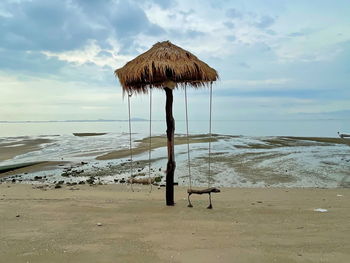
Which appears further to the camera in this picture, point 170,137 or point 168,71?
point 170,137

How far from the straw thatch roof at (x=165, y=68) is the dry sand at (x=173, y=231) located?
2824 mm

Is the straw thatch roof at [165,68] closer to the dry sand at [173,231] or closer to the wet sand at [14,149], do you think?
the dry sand at [173,231]

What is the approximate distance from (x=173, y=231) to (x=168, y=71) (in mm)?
3302

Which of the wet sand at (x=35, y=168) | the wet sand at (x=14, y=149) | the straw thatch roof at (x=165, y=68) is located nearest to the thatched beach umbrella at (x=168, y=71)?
the straw thatch roof at (x=165, y=68)

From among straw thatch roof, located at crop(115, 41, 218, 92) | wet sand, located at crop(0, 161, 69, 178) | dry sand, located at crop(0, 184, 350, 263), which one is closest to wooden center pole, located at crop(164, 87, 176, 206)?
straw thatch roof, located at crop(115, 41, 218, 92)

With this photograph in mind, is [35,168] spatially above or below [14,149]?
above

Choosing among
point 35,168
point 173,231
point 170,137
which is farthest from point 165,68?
point 35,168

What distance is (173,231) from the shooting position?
17.5 ft

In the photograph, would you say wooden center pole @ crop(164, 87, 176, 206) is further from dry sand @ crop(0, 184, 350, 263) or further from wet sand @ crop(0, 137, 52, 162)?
wet sand @ crop(0, 137, 52, 162)

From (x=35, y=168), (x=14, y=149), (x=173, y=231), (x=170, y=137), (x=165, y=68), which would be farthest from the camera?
(x=14, y=149)

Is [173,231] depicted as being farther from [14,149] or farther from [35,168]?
[14,149]

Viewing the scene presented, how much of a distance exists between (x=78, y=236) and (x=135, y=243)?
3.33ft

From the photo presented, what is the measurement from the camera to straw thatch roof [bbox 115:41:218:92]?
6562 mm

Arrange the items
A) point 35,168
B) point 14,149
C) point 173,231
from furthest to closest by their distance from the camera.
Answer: point 14,149 → point 35,168 → point 173,231
